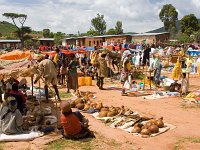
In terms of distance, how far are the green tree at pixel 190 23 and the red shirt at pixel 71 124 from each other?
3954cm

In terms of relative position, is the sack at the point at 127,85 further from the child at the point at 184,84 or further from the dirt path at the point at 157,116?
the child at the point at 184,84

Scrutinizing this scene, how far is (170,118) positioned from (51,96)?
4.75 m

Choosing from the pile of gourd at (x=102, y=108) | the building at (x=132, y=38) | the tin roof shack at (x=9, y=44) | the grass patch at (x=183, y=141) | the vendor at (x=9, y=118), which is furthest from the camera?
the tin roof shack at (x=9, y=44)

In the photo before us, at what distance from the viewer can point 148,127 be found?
22.8 ft

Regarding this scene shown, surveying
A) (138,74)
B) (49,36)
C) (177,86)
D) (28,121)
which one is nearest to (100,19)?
(49,36)

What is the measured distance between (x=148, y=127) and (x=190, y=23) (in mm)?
39105

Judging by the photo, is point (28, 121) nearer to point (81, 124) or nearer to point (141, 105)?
point (81, 124)

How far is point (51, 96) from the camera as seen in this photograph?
37.0 feet

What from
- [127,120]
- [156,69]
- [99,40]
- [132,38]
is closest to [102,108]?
[127,120]

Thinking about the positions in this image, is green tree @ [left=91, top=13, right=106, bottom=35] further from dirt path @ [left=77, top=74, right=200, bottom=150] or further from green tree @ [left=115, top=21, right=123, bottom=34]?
dirt path @ [left=77, top=74, right=200, bottom=150]

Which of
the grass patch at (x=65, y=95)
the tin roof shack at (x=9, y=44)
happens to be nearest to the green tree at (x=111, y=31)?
the tin roof shack at (x=9, y=44)

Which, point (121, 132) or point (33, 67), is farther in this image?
point (33, 67)

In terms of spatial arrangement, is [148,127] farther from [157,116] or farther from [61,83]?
[61,83]

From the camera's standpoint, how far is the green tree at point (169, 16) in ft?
183
